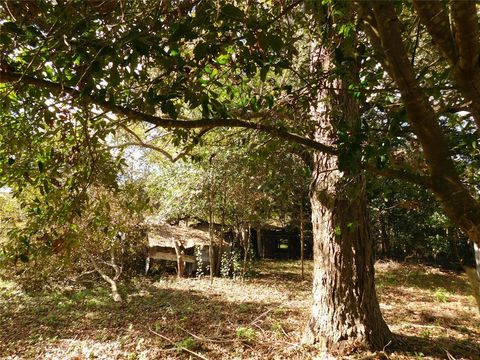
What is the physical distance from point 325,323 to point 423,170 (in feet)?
10.0

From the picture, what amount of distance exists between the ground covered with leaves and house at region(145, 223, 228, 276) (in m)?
1.61

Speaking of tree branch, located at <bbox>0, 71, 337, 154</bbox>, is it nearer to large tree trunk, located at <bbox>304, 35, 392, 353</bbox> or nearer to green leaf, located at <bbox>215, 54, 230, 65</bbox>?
green leaf, located at <bbox>215, 54, 230, 65</bbox>

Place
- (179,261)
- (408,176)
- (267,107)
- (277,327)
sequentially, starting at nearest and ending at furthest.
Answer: (408,176) → (267,107) → (277,327) → (179,261)

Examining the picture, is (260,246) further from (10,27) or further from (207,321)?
(10,27)

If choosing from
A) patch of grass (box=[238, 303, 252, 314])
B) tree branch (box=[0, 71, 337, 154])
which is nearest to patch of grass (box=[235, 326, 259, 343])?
patch of grass (box=[238, 303, 252, 314])

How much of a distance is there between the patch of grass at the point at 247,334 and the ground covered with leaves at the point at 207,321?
0.02m

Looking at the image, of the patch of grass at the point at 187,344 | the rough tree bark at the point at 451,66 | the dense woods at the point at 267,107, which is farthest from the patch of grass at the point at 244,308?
the rough tree bark at the point at 451,66

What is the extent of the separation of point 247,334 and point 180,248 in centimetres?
867

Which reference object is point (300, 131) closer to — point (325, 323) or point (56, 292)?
point (325, 323)

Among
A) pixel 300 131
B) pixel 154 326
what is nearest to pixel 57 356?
pixel 154 326

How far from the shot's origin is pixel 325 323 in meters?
5.80

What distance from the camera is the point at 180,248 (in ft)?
50.0

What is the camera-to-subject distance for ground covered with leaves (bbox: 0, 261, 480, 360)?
6.39 meters

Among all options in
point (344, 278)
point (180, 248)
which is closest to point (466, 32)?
point (344, 278)
